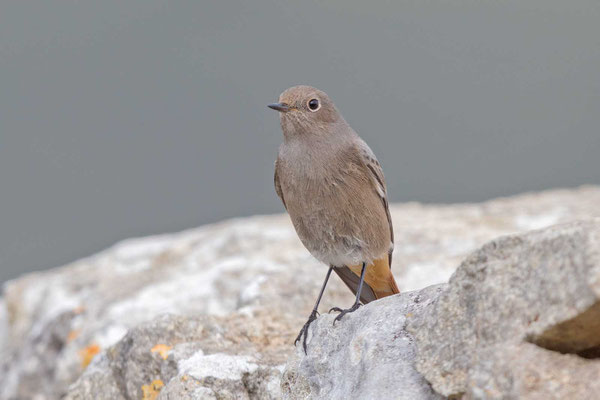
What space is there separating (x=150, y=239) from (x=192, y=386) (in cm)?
567

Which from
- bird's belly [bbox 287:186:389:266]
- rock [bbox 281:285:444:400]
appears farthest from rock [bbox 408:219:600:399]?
bird's belly [bbox 287:186:389:266]

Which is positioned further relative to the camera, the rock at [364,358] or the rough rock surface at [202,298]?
the rough rock surface at [202,298]

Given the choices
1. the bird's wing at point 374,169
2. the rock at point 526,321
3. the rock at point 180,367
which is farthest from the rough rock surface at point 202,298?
the rock at point 526,321

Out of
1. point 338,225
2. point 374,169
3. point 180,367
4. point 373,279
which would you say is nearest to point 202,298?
point 373,279

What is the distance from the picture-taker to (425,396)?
321cm

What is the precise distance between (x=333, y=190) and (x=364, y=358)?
1944mm

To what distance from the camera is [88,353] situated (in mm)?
6453

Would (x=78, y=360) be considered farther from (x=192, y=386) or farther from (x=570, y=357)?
(x=570, y=357)

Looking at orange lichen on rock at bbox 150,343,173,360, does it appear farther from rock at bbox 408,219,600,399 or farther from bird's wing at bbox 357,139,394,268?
rock at bbox 408,219,600,399

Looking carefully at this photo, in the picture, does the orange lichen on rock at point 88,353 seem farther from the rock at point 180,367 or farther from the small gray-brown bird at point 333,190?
the small gray-brown bird at point 333,190

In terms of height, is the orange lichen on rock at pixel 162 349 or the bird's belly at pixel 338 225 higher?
the bird's belly at pixel 338 225

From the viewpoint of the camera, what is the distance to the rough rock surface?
476cm

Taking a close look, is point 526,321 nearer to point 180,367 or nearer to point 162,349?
point 180,367

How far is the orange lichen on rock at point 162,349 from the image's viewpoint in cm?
476
